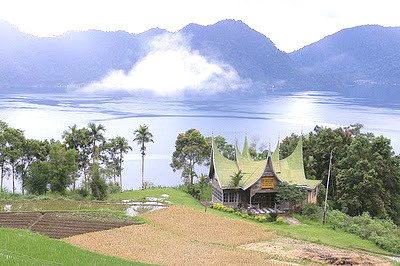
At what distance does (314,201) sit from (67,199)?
21.7 metres

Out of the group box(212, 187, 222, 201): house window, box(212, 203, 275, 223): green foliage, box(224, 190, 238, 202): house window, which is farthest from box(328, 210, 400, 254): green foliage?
box(212, 187, 222, 201): house window

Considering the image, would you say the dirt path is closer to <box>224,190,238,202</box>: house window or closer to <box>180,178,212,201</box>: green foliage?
<box>224,190,238,202</box>: house window

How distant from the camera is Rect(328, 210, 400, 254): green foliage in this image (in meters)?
27.5

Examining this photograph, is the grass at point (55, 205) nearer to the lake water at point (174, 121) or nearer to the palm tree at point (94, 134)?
the palm tree at point (94, 134)

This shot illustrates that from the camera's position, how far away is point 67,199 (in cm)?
3634

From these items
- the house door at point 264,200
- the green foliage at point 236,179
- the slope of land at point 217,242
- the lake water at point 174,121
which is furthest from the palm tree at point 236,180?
the lake water at point 174,121

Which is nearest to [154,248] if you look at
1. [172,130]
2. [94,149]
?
[94,149]

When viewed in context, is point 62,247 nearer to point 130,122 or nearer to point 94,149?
point 94,149

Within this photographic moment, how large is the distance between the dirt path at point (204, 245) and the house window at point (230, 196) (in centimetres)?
821

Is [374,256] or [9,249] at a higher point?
[9,249]

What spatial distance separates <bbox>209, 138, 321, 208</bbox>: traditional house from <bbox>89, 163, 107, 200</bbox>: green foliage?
10.0 metres

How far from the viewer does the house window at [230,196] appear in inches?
1563

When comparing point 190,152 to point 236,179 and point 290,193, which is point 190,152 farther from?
point 290,193

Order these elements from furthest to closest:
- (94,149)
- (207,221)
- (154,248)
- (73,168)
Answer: (94,149)
(73,168)
(207,221)
(154,248)
